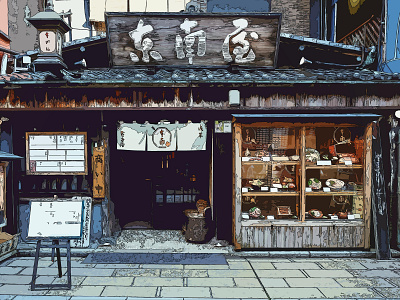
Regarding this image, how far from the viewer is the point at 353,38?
10.5 meters

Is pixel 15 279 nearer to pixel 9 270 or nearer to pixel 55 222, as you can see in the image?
pixel 9 270

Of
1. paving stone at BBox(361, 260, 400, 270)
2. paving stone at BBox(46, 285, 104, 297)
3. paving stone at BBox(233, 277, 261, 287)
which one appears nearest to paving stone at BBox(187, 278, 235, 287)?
paving stone at BBox(233, 277, 261, 287)

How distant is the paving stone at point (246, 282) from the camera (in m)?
5.75

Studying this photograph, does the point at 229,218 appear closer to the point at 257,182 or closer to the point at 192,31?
the point at 257,182

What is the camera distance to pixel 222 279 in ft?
19.8

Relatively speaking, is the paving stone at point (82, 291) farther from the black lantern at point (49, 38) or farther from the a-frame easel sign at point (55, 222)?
the black lantern at point (49, 38)

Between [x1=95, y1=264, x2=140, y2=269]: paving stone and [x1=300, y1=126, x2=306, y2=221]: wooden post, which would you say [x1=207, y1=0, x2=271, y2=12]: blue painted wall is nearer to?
[x1=300, y1=126, x2=306, y2=221]: wooden post

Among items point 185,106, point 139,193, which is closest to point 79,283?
point 139,193

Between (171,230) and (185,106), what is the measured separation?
182 inches

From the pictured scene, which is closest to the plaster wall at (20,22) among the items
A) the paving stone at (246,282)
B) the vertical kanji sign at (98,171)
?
the vertical kanji sign at (98,171)

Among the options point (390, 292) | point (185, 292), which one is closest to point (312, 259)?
point (390, 292)

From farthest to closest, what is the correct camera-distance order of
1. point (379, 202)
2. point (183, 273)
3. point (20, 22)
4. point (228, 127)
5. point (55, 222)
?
point (20, 22), point (228, 127), point (379, 202), point (183, 273), point (55, 222)

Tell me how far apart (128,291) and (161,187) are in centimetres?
426

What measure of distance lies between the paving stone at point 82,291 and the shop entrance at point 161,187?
3.62 metres
